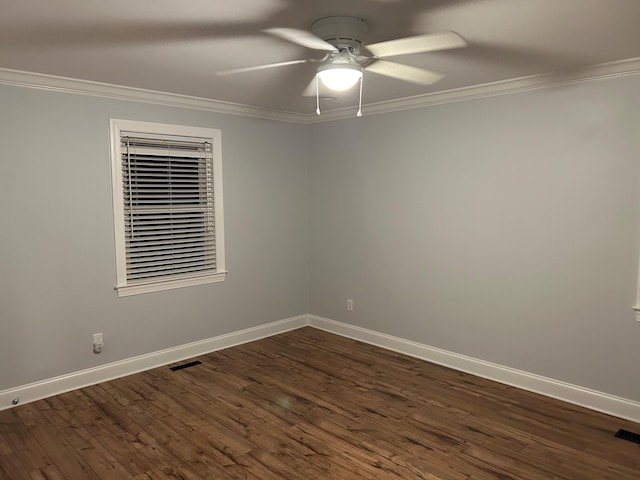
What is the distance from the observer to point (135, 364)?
3922mm

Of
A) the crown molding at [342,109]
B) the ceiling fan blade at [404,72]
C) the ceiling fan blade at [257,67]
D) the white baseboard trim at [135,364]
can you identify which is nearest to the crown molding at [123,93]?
the crown molding at [342,109]

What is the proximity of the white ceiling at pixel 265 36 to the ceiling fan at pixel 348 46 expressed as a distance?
6 cm

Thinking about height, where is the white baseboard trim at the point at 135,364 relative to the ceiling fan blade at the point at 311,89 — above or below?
below

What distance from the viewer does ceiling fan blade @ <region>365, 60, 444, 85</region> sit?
9.73 ft

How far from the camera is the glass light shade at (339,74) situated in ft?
8.36

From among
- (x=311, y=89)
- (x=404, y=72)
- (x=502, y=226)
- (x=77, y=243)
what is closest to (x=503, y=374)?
(x=502, y=226)

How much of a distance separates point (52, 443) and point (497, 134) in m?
3.76

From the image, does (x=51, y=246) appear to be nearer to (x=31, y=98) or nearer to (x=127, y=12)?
(x=31, y=98)

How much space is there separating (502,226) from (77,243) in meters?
3.31

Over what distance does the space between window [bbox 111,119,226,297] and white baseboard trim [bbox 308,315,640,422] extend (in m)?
1.58

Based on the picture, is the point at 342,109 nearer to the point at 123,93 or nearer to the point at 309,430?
the point at 123,93

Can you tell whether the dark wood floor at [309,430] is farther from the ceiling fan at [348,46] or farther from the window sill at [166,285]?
the ceiling fan at [348,46]

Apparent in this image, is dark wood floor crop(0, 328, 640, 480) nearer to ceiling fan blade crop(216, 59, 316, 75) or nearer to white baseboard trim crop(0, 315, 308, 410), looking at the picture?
white baseboard trim crop(0, 315, 308, 410)

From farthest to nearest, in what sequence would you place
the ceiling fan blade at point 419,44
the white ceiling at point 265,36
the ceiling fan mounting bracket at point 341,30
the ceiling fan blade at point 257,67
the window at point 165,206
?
the window at point 165,206 → the ceiling fan blade at point 257,67 → the ceiling fan blade at point 419,44 → the ceiling fan mounting bracket at point 341,30 → the white ceiling at point 265,36
